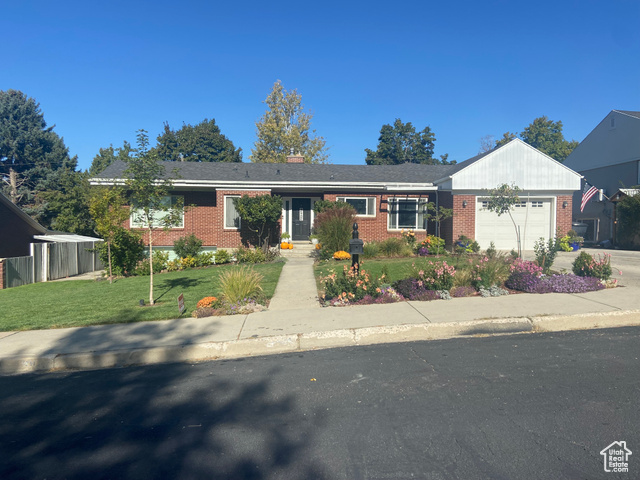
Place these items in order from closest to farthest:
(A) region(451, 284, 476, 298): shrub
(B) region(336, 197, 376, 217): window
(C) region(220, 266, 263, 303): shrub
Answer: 1. (C) region(220, 266, 263, 303): shrub
2. (A) region(451, 284, 476, 298): shrub
3. (B) region(336, 197, 376, 217): window

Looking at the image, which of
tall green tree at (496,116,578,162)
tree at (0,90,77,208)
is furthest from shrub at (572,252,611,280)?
tall green tree at (496,116,578,162)

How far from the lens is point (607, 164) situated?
2506cm

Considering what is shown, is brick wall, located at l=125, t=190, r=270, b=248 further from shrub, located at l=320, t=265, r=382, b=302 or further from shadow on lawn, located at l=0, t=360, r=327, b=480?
shadow on lawn, located at l=0, t=360, r=327, b=480

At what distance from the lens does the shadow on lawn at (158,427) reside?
3.09 meters

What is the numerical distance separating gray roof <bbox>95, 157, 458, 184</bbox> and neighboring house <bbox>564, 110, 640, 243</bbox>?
858cm

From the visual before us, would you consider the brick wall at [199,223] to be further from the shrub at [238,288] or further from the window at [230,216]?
the shrub at [238,288]

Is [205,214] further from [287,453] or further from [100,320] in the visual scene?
[287,453]

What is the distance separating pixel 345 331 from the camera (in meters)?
6.46

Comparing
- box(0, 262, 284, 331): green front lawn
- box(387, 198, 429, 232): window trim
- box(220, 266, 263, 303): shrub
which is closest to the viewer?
box(0, 262, 284, 331): green front lawn

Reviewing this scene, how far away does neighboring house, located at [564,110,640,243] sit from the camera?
21781mm

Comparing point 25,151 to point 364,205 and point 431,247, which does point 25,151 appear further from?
point 431,247

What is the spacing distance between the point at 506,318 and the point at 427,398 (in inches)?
131

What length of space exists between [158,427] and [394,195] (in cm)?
1577
